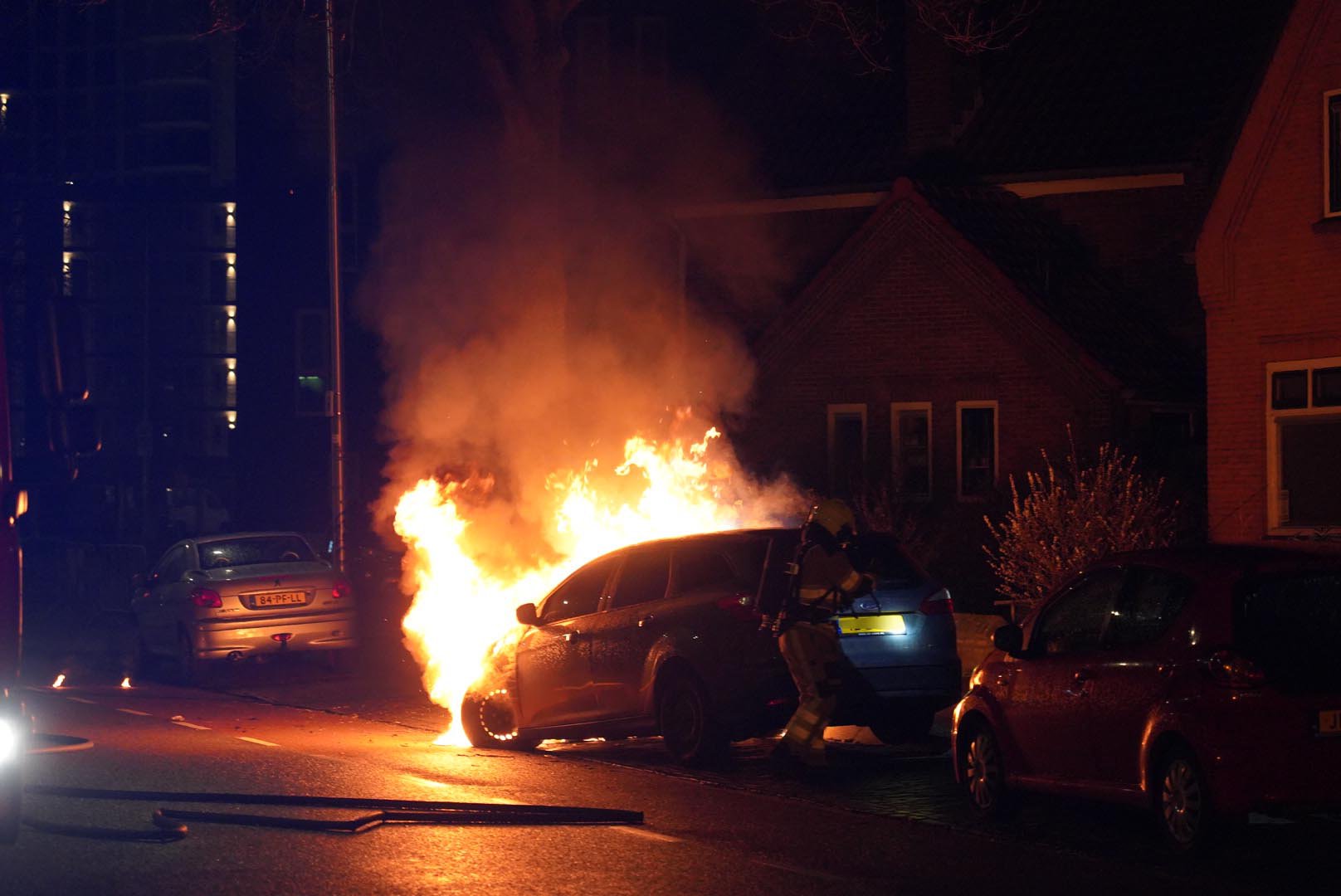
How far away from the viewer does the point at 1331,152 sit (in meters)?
20.2

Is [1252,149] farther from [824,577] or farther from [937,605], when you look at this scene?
[824,577]

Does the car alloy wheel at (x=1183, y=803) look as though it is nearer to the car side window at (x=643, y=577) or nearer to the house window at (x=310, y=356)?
the car side window at (x=643, y=577)

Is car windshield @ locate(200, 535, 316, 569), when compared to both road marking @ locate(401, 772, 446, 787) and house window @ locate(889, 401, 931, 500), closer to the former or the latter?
road marking @ locate(401, 772, 446, 787)

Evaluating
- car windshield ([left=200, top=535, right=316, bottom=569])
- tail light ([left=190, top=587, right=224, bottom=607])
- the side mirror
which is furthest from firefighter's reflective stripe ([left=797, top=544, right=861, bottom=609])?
car windshield ([left=200, top=535, right=316, bottom=569])

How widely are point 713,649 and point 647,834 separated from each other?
2781 millimetres

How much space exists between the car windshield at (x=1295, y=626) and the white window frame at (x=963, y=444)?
18.6 metres

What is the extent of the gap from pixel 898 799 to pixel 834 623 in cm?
171

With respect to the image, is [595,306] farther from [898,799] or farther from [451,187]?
[898,799]

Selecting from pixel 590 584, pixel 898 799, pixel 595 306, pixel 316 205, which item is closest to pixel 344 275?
pixel 316 205

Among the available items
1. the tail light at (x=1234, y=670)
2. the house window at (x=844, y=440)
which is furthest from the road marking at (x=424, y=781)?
the house window at (x=844, y=440)

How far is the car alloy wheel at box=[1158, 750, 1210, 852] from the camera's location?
945cm

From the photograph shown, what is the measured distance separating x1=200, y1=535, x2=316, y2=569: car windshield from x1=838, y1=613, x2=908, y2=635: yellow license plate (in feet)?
31.5

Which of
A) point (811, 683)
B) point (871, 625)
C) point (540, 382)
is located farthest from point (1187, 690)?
point (540, 382)

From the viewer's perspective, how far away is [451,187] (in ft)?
123
